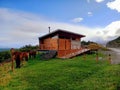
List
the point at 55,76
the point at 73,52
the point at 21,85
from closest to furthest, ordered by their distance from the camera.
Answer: the point at 21,85 < the point at 55,76 < the point at 73,52

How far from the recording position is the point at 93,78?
2300 centimetres

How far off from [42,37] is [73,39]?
7.45 metres

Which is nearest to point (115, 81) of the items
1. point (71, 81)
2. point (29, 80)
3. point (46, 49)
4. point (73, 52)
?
point (71, 81)

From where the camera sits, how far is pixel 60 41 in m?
53.1

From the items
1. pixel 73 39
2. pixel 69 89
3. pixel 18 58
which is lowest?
pixel 69 89

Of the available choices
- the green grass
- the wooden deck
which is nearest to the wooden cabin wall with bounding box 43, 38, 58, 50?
the wooden deck

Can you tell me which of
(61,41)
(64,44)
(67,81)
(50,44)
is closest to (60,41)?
(61,41)

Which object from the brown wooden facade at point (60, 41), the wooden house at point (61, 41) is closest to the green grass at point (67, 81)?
the wooden house at point (61, 41)

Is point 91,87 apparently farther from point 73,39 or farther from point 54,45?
point 73,39

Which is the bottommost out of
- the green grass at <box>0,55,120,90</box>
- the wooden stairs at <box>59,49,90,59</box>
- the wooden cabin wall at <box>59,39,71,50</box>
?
the green grass at <box>0,55,120,90</box>

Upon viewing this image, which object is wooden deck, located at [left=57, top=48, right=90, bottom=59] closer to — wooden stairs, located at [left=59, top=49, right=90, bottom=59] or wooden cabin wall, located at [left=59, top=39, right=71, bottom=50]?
wooden stairs, located at [left=59, top=49, right=90, bottom=59]

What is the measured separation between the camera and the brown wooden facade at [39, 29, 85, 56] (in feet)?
175

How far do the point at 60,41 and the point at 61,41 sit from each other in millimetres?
434

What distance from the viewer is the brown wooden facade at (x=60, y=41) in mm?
53312
